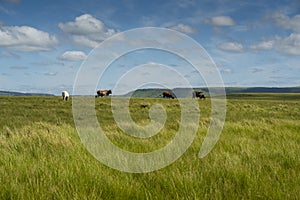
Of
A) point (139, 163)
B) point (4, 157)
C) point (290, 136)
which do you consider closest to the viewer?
point (139, 163)

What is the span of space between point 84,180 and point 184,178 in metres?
1.37

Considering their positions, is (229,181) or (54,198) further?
(229,181)

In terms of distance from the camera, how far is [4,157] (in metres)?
5.61

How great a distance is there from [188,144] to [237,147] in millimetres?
1130

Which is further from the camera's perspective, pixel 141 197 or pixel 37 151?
pixel 37 151

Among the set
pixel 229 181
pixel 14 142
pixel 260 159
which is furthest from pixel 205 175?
pixel 14 142

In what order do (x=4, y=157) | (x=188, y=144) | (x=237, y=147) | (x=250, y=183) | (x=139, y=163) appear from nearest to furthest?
1. (x=250, y=183)
2. (x=139, y=163)
3. (x=4, y=157)
4. (x=237, y=147)
5. (x=188, y=144)

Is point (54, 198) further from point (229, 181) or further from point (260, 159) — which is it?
point (260, 159)

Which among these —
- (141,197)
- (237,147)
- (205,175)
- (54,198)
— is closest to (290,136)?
A: (237,147)

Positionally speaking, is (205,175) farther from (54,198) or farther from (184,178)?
(54,198)

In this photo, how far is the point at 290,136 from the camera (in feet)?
29.0

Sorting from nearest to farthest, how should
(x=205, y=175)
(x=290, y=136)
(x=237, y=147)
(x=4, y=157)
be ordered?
(x=205, y=175) → (x=4, y=157) → (x=237, y=147) → (x=290, y=136)

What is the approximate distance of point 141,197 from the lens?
12.5 ft

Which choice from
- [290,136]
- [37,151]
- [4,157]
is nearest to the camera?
[4,157]
